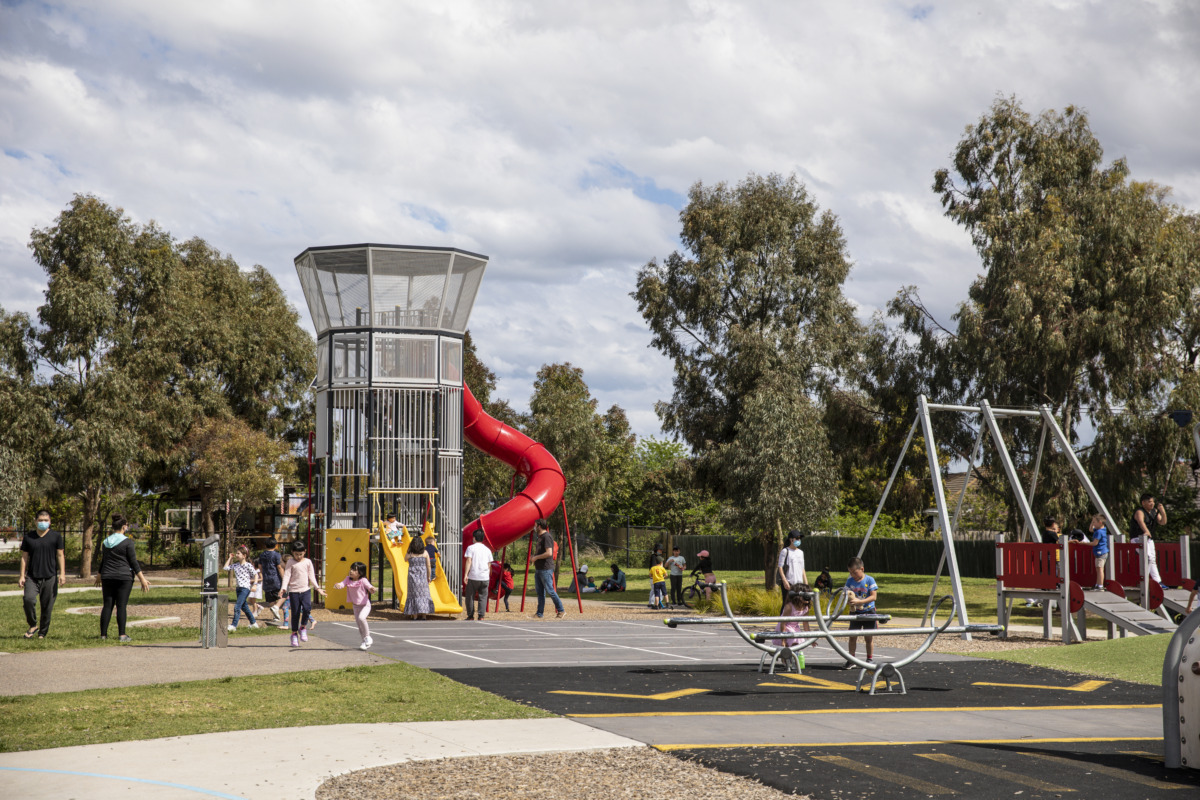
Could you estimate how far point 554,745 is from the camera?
827 cm

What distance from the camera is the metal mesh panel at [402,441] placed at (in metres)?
22.6

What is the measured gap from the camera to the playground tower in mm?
22625

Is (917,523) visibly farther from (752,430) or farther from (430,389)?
(430,389)

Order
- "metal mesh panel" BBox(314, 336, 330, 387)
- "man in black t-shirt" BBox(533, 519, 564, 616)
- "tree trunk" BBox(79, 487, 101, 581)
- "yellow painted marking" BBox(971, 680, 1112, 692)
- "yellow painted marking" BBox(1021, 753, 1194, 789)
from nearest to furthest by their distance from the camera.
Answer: "yellow painted marking" BBox(1021, 753, 1194, 789)
"yellow painted marking" BBox(971, 680, 1112, 692)
"metal mesh panel" BBox(314, 336, 330, 387)
"man in black t-shirt" BBox(533, 519, 564, 616)
"tree trunk" BBox(79, 487, 101, 581)

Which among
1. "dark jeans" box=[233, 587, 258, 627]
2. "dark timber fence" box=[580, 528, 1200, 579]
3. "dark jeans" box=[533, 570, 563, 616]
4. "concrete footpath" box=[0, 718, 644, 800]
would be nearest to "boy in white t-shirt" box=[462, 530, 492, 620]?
"dark jeans" box=[533, 570, 563, 616]

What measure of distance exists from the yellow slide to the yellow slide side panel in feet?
1.40

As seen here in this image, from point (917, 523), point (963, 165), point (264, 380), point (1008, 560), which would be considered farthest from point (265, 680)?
point (917, 523)

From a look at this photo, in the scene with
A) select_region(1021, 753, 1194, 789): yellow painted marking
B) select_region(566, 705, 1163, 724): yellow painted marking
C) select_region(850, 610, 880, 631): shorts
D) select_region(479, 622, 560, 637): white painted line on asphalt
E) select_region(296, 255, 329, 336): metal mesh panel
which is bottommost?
select_region(479, 622, 560, 637): white painted line on asphalt

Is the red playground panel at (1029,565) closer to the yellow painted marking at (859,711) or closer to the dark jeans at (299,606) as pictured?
the yellow painted marking at (859,711)

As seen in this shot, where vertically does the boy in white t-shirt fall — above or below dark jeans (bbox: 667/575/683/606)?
above

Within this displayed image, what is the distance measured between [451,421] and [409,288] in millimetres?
2756

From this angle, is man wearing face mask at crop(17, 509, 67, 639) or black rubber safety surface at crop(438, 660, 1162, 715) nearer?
black rubber safety surface at crop(438, 660, 1162, 715)

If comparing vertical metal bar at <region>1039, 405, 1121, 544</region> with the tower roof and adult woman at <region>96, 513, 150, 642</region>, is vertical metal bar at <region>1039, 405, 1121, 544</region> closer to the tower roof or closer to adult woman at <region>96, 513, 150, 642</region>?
the tower roof

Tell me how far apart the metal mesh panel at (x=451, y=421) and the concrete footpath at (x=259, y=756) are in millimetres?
14087
